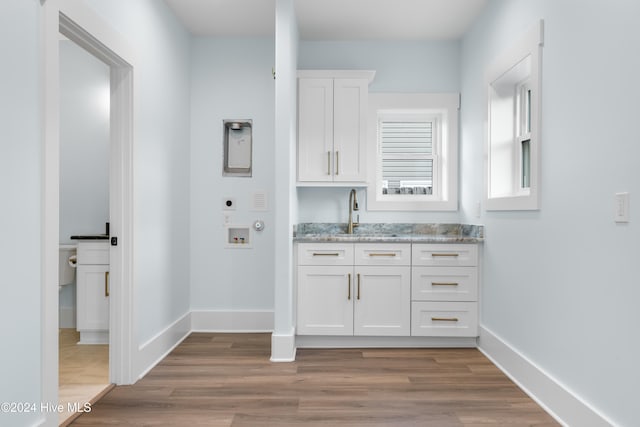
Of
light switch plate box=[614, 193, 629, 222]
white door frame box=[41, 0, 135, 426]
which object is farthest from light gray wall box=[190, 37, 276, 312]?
light switch plate box=[614, 193, 629, 222]

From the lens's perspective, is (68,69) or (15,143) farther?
(68,69)

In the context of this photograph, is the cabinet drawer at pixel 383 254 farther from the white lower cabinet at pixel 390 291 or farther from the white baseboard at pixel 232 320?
the white baseboard at pixel 232 320

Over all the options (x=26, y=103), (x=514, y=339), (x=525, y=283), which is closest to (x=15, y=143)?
(x=26, y=103)

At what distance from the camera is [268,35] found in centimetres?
405

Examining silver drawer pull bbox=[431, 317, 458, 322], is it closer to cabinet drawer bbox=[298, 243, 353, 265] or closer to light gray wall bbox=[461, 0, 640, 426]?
light gray wall bbox=[461, 0, 640, 426]

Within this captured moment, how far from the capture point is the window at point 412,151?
4.15 meters

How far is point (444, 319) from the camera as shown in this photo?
139 inches

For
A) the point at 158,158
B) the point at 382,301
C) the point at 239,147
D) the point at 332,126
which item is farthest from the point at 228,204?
the point at 382,301

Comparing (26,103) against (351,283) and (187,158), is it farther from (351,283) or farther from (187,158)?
(351,283)

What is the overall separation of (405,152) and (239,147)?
1584mm

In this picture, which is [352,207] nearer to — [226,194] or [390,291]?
[390,291]

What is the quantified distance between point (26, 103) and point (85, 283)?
6.88 ft

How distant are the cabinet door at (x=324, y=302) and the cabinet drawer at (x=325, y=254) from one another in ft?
0.18

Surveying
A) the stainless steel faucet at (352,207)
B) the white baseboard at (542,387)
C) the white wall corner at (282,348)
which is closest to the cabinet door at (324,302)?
the white wall corner at (282,348)
